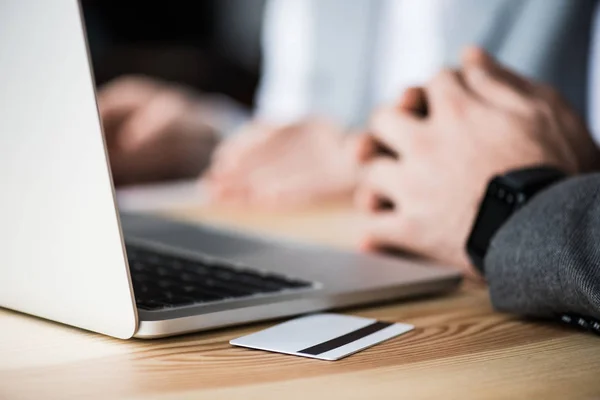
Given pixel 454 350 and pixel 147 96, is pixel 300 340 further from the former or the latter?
pixel 147 96

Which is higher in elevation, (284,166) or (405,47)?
(405,47)

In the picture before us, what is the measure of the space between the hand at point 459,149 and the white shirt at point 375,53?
2.37ft

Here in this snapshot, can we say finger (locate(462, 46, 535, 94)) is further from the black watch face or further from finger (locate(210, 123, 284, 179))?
finger (locate(210, 123, 284, 179))

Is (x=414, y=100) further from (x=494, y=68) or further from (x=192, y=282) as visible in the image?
(x=192, y=282)

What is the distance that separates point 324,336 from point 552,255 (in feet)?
0.47

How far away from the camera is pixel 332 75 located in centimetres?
173

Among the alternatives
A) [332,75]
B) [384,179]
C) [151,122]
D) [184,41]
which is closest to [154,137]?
[151,122]

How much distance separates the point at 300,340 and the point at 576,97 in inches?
36.1

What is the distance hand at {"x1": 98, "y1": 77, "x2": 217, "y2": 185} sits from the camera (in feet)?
4.37

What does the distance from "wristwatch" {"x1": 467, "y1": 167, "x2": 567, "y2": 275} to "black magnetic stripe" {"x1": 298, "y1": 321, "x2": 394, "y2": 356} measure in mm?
129

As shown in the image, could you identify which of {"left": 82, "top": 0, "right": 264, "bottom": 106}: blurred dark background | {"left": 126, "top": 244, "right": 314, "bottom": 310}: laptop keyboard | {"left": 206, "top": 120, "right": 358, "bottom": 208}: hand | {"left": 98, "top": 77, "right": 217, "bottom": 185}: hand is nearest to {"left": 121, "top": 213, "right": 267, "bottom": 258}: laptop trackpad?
{"left": 126, "top": 244, "right": 314, "bottom": 310}: laptop keyboard

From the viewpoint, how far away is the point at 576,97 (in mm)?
1250

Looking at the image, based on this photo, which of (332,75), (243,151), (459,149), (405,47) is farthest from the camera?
(332,75)

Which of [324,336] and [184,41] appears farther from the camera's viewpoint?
[184,41]
